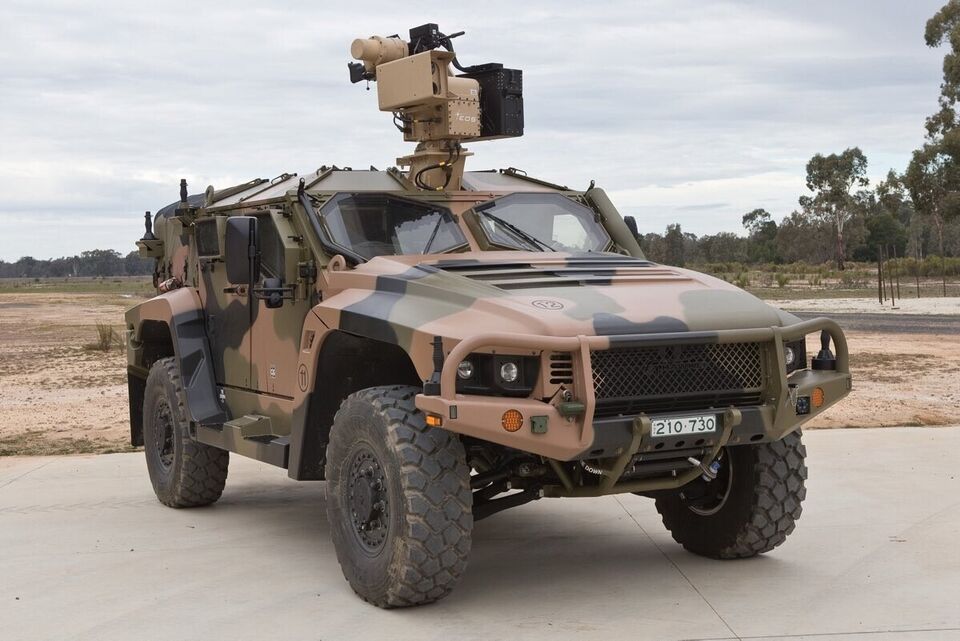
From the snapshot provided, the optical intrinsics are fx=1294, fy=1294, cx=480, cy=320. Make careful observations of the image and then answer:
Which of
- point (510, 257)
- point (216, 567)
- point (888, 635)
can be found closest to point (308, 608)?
point (216, 567)

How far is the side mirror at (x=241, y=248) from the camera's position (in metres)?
6.85

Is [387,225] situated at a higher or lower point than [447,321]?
higher

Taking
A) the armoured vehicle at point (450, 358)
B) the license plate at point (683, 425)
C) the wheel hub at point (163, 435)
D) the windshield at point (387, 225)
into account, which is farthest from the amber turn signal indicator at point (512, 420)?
the wheel hub at point (163, 435)

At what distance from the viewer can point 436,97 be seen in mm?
7340

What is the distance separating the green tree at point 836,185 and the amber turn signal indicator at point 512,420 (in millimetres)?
72536

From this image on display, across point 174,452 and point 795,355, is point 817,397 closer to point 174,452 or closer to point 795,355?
→ point 795,355

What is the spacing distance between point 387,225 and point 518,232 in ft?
2.49

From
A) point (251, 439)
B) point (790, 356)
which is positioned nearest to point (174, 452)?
point (251, 439)

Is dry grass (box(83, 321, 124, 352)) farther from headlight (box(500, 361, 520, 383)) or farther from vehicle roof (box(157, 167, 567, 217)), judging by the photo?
headlight (box(500, 361, 520, 383))

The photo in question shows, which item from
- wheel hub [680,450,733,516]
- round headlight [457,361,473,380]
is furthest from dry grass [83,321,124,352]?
round headlight [457,361,473,380]

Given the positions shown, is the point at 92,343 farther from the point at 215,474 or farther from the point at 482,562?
the point at 482,562

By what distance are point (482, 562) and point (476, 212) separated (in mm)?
1919

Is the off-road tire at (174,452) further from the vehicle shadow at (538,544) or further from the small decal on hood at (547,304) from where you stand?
the small decal on hood at (547,304)

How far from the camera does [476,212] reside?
7215 mm
